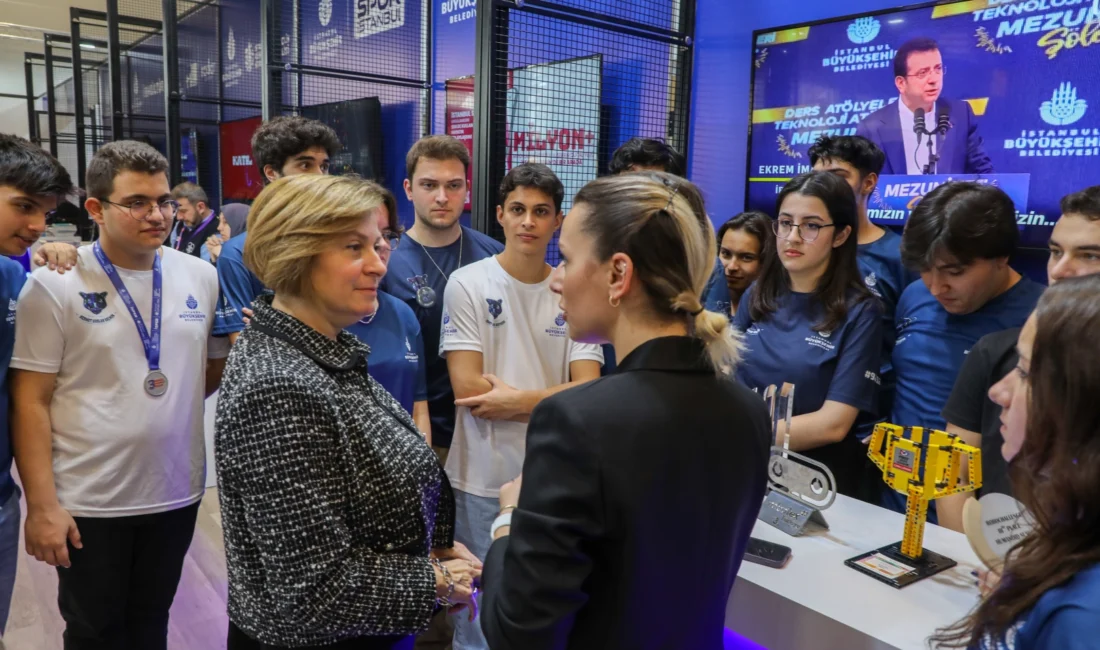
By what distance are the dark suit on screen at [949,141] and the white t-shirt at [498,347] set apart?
166 cm

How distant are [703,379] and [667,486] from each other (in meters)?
0.17

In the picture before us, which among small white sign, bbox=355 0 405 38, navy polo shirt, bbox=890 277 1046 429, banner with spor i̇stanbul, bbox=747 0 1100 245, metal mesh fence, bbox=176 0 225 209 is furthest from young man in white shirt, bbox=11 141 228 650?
metal mesh fence, bbox=176 0 225 209

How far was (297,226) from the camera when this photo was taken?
1276 mm

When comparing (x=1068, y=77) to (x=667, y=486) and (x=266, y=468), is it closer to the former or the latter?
(x=667, y=486)

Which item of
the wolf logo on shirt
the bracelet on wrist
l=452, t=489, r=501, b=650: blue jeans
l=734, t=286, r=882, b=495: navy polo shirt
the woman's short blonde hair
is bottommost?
l=452, t=489, r=501, b=650: blue jeans

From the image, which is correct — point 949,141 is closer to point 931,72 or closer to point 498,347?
point 931,72

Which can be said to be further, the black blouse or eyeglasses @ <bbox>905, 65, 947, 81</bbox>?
eyeglasses @ <bbox>905, 65, 947, 81</bbox>

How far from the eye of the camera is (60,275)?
1.88 m

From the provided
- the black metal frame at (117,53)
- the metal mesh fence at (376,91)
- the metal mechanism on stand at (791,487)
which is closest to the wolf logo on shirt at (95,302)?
the metal mechanism on stand at (791,487)

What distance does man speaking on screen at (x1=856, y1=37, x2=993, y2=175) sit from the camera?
9.33ft

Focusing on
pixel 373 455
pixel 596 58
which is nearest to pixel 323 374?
pixel 373 455

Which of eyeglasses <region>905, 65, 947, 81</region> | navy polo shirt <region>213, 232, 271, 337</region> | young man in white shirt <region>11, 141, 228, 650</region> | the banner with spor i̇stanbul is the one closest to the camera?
young man in white shirt <region>11, 141, 228, 650</region>

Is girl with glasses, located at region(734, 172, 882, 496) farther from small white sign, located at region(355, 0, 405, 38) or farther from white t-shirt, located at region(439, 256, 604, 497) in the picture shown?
small white sign, located at region(355, 0, 405, 38)

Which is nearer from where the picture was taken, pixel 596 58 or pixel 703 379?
pixel 703 379
